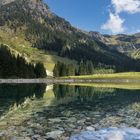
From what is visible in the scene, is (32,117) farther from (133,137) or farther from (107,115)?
(133,137)

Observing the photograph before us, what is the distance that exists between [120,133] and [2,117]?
52.5 feet

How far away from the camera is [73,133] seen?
3053cm

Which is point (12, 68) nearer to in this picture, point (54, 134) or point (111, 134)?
point (54, 134)

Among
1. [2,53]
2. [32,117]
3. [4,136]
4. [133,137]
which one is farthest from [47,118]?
[2,53]

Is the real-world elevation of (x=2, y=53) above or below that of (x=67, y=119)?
above

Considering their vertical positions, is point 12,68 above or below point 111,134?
above

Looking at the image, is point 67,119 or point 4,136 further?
point 67,119

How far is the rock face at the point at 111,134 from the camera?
2828 centimetres

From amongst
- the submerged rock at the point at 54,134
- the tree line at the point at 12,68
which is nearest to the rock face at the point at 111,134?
the submerged rock at the point at 54,134

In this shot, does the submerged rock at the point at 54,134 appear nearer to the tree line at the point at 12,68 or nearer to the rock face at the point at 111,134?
the rock face at the point at 111,134

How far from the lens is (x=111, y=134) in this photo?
29.6 meters

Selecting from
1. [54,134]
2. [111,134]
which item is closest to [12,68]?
[54,134]

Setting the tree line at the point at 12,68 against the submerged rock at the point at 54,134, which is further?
the tree line at the point at 12,68

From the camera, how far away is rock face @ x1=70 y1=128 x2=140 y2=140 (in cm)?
2828
